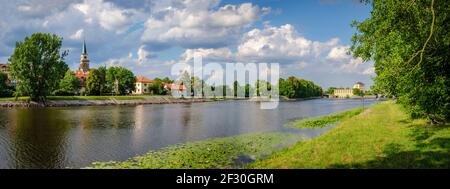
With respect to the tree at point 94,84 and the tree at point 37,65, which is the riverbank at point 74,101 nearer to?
the tree at point 37,65

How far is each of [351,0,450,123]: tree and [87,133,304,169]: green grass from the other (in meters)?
9.34

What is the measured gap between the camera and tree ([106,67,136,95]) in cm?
13812

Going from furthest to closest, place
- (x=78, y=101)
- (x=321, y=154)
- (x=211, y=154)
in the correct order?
(x=78, y=101) < (x=211, y=154) < (x=321, y=154)

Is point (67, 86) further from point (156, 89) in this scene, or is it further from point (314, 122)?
point (314, 122)

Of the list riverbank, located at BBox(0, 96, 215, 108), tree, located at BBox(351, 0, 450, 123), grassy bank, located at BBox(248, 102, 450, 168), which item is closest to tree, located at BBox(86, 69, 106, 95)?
riverbank, located at BBox(0, 96, 215, 108)

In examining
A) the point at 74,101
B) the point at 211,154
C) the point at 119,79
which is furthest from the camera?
the point at 119,79

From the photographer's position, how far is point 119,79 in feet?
461

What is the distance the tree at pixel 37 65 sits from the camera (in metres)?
84.9

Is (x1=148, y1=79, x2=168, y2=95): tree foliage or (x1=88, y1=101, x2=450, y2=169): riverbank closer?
(x1=88, y1=101, x2=450, y2=169): riverbank

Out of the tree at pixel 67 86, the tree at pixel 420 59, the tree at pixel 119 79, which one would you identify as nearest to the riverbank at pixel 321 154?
the tree at pixel 420 59

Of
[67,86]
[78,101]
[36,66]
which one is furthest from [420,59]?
[67,86]

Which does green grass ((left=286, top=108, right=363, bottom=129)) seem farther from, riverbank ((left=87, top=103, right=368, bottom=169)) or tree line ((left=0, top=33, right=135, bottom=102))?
tree line ((left=0, top=33, right=135, bottom=102))

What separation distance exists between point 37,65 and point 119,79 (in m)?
53.0
